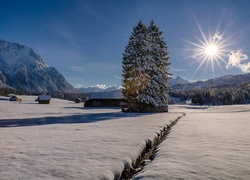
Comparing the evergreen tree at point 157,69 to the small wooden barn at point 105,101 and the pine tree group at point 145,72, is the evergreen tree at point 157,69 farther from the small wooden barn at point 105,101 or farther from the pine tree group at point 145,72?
the small wooden barn at point 105,101

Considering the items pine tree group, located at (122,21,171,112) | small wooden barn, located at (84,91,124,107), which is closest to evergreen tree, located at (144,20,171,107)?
pine tree group, located at (122,21,171,112)

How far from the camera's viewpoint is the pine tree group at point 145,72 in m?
31.2

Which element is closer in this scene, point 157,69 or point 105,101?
point 157,69

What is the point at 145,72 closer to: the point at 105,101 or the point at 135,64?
the point at 135,64

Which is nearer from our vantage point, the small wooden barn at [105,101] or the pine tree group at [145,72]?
the pine tree group at [145,72]

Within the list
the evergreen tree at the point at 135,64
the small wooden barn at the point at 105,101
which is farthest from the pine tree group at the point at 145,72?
the small wooden barn at the point at 105,101

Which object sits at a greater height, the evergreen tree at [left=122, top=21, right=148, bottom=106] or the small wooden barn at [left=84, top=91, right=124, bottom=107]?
the evergreen tree at [left=122, top=21, right=148, bottom=106]

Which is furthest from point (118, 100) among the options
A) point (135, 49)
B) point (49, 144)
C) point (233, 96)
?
point (233, 96)

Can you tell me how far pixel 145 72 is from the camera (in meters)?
31.7

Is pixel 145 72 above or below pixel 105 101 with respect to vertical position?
above

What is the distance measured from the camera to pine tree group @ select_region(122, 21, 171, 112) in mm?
31219

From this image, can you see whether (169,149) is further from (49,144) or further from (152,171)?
(49,144)

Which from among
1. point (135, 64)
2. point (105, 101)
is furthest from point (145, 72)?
point (105, 101)

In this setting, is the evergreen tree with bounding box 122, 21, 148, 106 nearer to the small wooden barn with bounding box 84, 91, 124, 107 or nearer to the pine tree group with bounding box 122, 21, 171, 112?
the pine tree group with bounding box 122, 21, 171, 112
